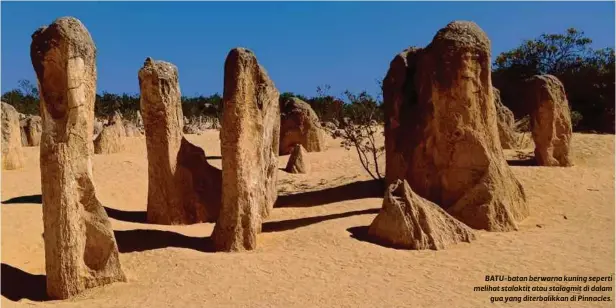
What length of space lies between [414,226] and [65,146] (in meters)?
5.21

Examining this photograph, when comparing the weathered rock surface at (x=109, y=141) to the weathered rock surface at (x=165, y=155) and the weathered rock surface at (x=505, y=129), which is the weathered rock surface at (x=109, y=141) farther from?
the weathered rock surface at (x=505, y=129)

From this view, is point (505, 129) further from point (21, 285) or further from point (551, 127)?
point (21, 285)

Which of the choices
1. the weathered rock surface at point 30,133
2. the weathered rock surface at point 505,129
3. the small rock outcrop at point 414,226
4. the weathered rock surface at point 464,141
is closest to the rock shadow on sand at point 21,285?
the small rock outcrop at point 414,226

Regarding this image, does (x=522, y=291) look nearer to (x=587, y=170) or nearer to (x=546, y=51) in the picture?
(x=587, y=170)

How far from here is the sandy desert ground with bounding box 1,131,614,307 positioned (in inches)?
273

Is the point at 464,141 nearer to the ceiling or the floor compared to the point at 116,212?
nearer to the ceiling

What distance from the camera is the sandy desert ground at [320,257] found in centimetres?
693

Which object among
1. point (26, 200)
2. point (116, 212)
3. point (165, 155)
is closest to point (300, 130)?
point (116, 212)

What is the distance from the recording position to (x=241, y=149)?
900 cm

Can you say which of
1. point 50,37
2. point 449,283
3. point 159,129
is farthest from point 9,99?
point 449,283

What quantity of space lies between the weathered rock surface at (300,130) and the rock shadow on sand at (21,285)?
13.0 m

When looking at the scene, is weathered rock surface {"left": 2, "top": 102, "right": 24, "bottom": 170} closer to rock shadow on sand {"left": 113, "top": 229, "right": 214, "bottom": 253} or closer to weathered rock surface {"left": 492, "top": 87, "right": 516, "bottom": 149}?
rock shadow on sand {"left": 113, "top": 229, "right": 214, "bottom": 253}

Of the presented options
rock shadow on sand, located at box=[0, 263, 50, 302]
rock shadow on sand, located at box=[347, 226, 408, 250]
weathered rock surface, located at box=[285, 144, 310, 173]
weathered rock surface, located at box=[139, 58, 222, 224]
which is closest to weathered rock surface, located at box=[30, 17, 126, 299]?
rock shadow on sand, located at box=[0, 263, 50, 302]

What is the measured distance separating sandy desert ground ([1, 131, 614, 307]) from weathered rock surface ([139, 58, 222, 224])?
0.42 m
